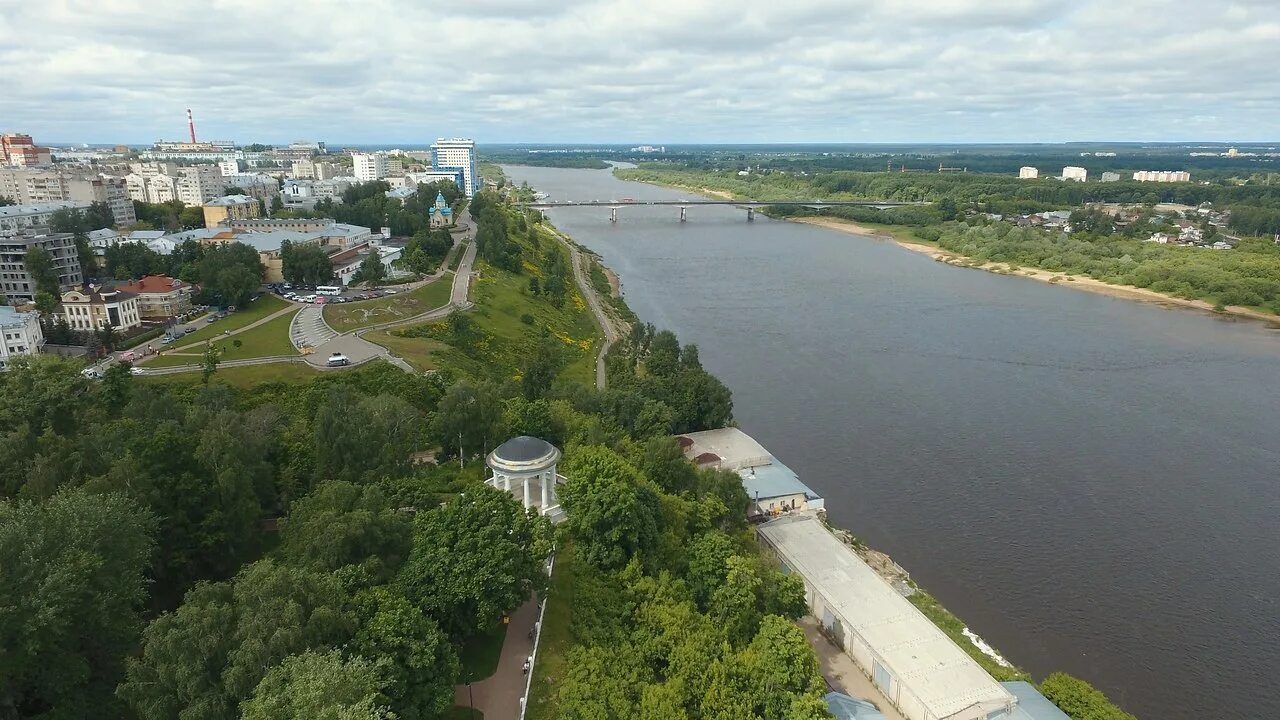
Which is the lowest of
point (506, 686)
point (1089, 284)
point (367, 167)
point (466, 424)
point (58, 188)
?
point (1089, 284)

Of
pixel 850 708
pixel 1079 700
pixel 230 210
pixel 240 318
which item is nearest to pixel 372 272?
pixel 240 318

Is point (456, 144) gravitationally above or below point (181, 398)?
above

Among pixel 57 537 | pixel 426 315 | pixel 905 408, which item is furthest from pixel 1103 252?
pixel 57 537

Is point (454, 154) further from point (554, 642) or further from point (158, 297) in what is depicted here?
point (554, 642)

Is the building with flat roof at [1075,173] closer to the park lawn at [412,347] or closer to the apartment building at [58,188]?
the park lawn at [412,347]

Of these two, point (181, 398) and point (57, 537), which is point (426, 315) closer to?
point (181, 398)

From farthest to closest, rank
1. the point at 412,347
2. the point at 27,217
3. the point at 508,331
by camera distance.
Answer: the point at 27,217 → the point at 508,331 → the point at 412,347

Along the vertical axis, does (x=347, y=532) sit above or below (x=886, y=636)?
above
